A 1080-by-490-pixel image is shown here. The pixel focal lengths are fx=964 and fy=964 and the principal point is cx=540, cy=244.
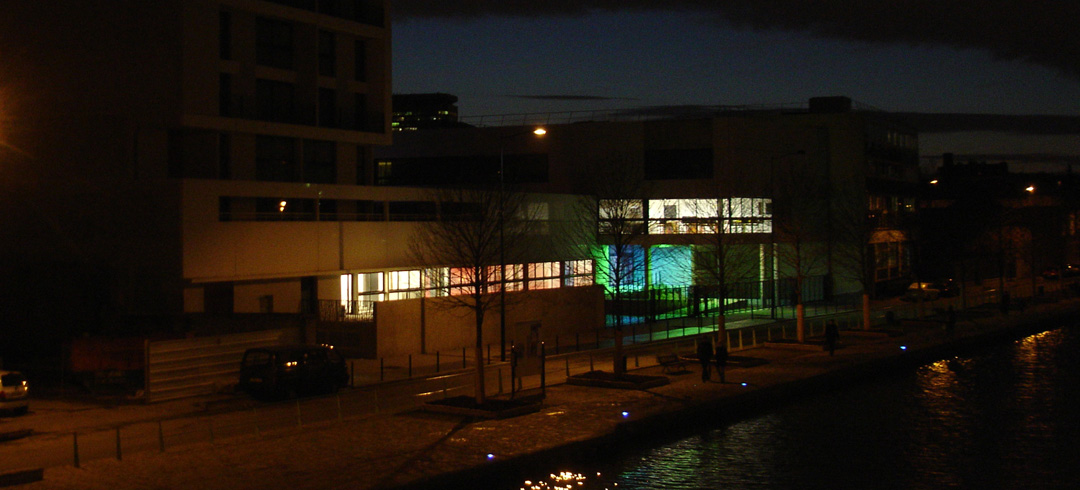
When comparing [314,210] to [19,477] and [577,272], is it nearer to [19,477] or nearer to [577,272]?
[577,272]

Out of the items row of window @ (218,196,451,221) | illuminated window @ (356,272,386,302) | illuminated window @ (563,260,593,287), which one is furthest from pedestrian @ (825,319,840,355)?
illuminated window @ (563,260,593,287)

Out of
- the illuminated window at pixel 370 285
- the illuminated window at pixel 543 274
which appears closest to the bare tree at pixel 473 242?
the illuminated window at pixel 370 285

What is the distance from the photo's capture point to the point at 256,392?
83.5ft

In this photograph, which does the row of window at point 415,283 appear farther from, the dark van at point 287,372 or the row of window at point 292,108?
the dark van at point 287,372

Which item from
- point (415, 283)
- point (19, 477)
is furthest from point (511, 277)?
point (19, 477)

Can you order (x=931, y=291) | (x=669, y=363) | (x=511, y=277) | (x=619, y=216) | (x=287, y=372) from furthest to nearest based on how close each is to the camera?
(x=931, y=291) < (x=619, y=216) < (x=511, y=277) < (x=669, y=363) < (x=287, y=372)

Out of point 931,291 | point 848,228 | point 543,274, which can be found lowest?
point 931,291

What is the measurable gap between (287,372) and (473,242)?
11778 mm

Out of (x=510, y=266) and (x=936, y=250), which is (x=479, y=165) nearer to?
(x=510, y=266)

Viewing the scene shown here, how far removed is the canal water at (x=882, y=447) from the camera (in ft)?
62.3

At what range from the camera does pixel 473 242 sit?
35.9m

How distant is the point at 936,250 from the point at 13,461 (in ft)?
257

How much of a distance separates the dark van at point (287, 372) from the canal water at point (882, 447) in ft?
31.8

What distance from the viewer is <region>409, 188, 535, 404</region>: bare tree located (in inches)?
1401
